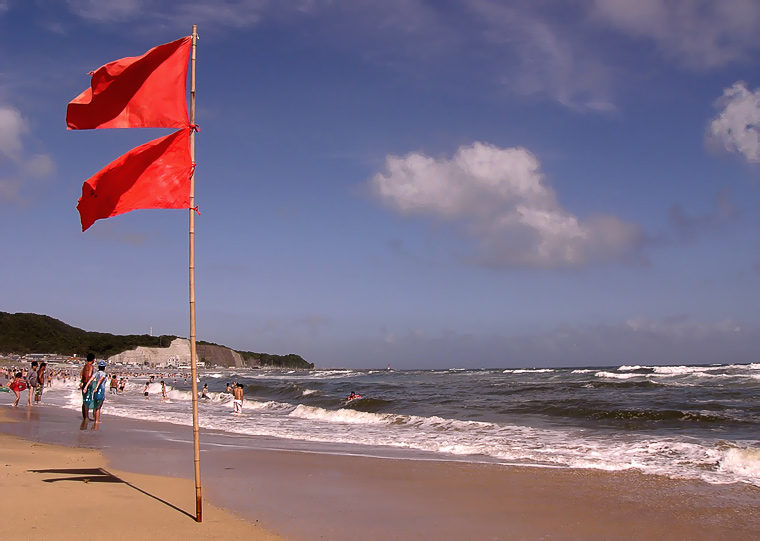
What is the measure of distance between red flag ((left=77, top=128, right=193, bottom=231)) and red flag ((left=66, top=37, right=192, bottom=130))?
28cm

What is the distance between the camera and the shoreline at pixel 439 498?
6.24 metres

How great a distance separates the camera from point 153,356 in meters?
136

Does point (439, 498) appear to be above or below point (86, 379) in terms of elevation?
below

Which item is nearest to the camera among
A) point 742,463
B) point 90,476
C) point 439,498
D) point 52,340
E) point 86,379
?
point 439,498

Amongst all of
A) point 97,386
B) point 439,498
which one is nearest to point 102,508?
point 439,498

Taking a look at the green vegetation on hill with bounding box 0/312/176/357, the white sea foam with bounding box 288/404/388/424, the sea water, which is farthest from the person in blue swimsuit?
the green vegetation on hill with bounding box 0/312/176/357

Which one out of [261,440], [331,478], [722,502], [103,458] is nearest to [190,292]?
[331,478]

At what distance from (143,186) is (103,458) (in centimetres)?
610

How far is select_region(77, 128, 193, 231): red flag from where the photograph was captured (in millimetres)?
5898

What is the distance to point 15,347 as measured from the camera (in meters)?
130

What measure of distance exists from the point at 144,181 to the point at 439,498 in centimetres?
547

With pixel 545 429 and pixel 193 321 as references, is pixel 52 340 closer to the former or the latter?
pixel 545 429

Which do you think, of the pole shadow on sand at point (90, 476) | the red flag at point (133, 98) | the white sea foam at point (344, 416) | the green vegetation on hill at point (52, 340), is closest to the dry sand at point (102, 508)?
the pole shadow on sand at point (90, 476)

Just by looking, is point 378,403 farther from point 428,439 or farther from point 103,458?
point 103,458
